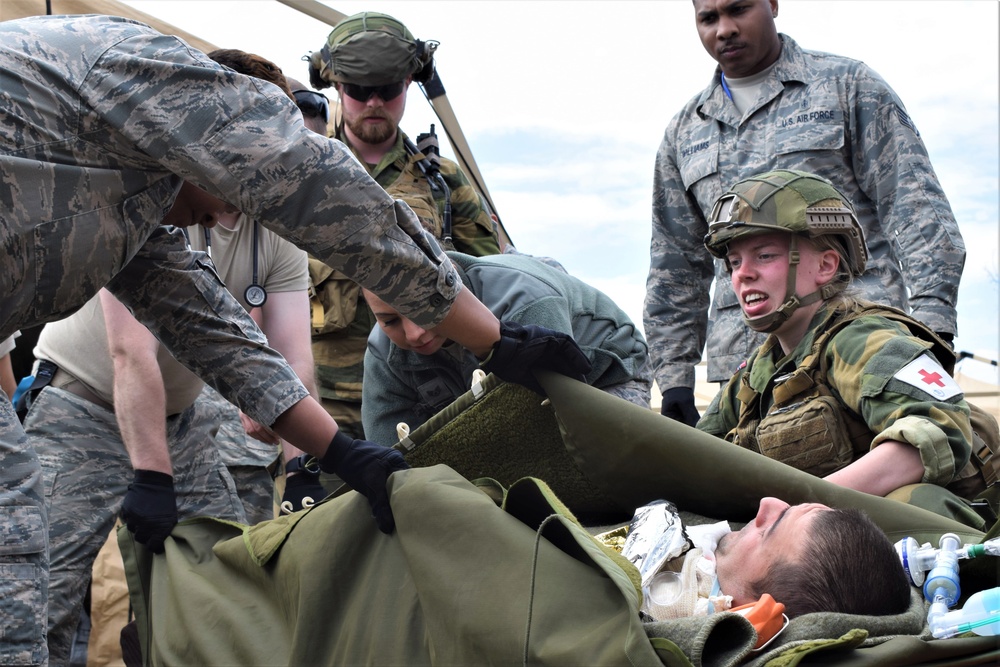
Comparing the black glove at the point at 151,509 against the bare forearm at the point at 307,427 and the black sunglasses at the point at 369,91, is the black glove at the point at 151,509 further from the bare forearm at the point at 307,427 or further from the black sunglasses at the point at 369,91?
the black sunglasses at the point at 369,91

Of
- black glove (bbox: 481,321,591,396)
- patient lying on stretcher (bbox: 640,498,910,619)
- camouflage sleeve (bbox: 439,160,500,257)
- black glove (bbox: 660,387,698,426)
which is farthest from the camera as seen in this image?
camouflage sleeve (bbox: 439,160,500,257)

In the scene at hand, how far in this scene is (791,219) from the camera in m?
2.90

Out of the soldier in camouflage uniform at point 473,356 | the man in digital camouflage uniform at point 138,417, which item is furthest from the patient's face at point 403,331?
the man in digital camouflage uniform at point 138,417

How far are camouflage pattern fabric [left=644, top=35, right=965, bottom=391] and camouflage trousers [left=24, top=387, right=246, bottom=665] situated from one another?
1589 millimetres

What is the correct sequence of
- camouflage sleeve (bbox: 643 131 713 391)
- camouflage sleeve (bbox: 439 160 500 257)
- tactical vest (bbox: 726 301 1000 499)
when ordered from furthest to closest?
1. camouflage sleeve (bbox: 439 160 500 257)
2. camouflage sleeve (bbox: 643 131 713 391)
3. tactical vest (bbox: 726 301 1000 499)

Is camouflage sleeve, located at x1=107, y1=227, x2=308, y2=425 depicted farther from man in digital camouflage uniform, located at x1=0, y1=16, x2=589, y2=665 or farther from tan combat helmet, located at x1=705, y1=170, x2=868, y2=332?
tan combat helmet, located at x1=705, y1=170, x2=868, y2=332

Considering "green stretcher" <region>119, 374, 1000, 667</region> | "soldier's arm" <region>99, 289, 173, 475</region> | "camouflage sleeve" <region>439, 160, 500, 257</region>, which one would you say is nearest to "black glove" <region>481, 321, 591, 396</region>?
"green stretcher" <region>119, 374, 1000, 667</region>

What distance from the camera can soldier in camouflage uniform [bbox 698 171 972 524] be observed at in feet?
8.09

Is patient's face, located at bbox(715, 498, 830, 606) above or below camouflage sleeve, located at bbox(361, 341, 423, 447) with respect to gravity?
above

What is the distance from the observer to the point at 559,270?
339cm

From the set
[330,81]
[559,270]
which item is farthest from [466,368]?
[330,81]

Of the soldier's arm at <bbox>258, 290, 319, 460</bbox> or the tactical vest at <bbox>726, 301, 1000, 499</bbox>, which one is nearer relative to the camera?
the tactical vest at <bbox>726, 301, 1000, 499</bbox>

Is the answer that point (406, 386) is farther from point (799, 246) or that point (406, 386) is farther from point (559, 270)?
point (799, 246)

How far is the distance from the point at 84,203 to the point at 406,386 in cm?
135
